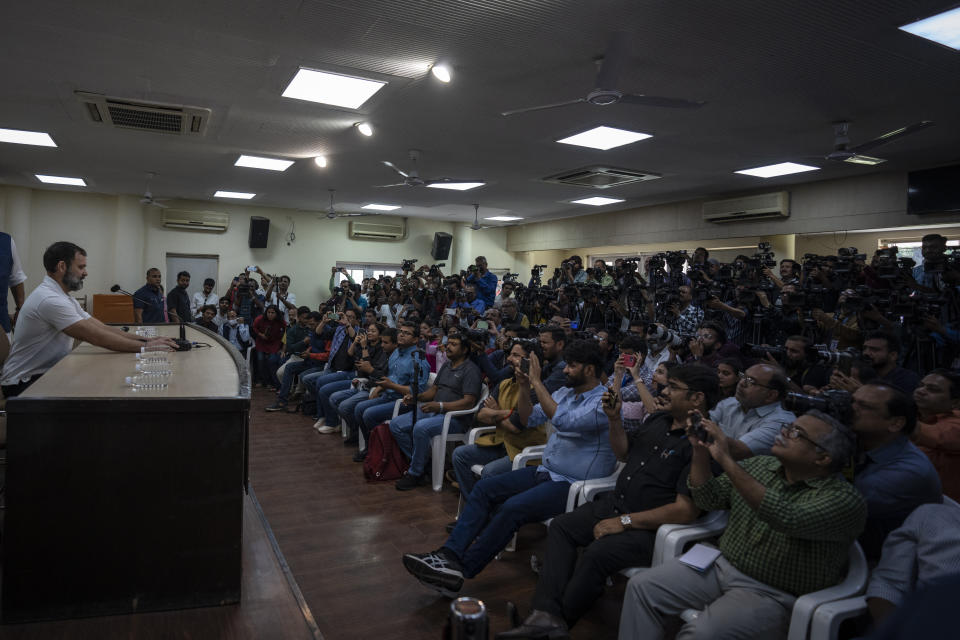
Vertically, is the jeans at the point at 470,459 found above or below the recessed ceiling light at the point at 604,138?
below

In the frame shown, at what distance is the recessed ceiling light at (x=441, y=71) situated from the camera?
3875 mm

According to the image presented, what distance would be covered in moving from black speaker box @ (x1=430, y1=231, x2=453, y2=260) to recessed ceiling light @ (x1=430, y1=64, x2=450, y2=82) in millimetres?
8006

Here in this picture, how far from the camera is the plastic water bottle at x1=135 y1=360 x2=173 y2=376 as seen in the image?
8.00 feet

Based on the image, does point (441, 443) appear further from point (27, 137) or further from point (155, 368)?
point (27, 137)

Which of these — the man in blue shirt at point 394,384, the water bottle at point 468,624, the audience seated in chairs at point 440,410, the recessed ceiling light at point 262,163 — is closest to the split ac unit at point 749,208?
the man in blue shirt at point 394,384

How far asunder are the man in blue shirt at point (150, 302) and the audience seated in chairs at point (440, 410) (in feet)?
11.9

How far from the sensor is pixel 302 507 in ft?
11.9

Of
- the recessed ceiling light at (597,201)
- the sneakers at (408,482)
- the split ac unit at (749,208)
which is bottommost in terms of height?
the sneakers at (408,482)

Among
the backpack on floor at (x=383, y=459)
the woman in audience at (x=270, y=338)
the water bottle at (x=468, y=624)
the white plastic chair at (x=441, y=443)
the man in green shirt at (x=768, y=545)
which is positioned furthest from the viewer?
the woman in audience at (x=270, y=338)

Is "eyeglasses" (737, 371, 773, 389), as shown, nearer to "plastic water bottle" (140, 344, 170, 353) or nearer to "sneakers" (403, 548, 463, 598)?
"sneakers" (403, 548, 463, 598)

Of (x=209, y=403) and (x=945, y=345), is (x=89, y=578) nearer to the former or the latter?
(x=209, y=403)

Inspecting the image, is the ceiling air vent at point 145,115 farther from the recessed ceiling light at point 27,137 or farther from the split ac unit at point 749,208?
the split ac unit at point 749,208

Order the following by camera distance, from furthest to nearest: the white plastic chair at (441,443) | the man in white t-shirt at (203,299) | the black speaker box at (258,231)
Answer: the black speaker box at (258,231) → the man in white t-shirt at (203,299) → the white plastic chair at (441,443)

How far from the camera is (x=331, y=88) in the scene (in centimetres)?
451
